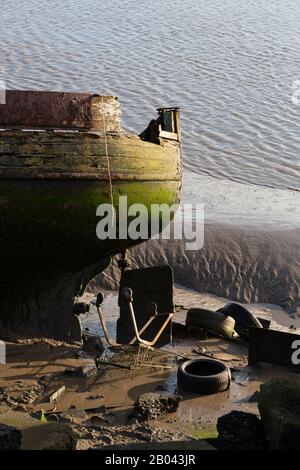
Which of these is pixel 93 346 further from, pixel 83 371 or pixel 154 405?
pixel 154 405

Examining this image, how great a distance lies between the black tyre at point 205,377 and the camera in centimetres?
648

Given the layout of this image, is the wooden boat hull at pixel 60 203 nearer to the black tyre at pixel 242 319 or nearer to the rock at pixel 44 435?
the black tyre at pixel 242 319

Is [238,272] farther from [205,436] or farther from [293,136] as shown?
[293,136]

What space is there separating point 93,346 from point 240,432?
2700 millimetres

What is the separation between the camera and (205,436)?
18.4 ft

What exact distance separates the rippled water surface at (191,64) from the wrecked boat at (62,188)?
283 inches

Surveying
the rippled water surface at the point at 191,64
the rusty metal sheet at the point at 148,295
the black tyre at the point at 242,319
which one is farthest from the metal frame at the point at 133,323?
the rippled water surface at the point at 191,64

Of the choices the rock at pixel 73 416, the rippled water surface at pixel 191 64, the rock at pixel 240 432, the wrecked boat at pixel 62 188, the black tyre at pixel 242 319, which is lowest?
the rock at pixel 73 416

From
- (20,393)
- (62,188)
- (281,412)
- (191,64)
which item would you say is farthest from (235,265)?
(191,64)

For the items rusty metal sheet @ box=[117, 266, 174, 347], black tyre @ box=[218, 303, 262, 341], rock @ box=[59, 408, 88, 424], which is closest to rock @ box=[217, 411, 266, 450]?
rock @ box=[59, 408, 88, 424]

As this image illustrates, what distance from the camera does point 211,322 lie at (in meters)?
7.95

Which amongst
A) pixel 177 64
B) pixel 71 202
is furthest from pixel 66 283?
pixel 177 64

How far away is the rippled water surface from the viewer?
1570 centimetres

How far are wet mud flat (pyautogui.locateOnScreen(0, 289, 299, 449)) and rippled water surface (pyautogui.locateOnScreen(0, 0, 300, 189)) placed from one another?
7.39 meters
